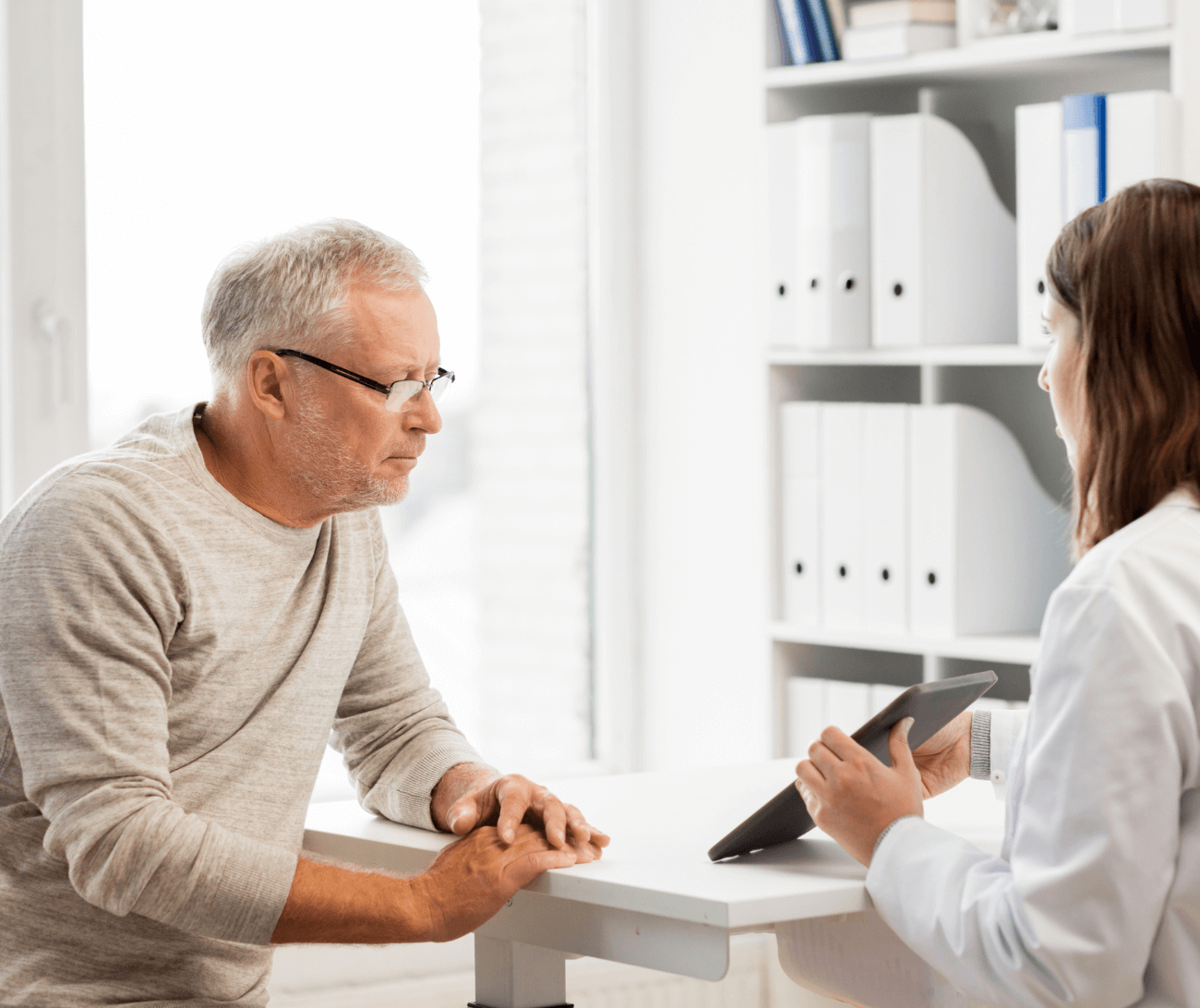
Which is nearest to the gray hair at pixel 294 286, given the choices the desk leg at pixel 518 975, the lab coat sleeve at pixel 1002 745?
the desk leg at pixel 518 975

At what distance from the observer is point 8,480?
2295 mm

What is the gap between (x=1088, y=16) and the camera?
7.06 ft

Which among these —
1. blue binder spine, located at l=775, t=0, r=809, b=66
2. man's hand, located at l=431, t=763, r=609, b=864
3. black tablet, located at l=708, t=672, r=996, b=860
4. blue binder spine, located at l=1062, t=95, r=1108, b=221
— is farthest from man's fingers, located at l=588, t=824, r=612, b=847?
blue binder spine, located at l=775, t=0, r=809, b=66

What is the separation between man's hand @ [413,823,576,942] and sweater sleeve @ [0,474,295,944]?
0.13m

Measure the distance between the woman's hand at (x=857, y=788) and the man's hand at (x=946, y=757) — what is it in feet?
0.90

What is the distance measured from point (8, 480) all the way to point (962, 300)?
145 centimetres

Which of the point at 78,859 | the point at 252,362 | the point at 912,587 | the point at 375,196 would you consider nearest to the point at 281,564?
the point at 252,362

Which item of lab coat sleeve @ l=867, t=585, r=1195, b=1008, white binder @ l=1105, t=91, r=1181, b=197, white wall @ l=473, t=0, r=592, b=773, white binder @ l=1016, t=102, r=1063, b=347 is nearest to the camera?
lab coat sleeve @ l=867, t=585, r=1195, b=1008

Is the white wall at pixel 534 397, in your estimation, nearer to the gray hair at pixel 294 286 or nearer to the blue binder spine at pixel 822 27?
the blue binder spine at pixel 822 27

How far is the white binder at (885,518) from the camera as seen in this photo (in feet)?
7.73

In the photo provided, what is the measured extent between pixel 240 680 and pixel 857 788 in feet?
1.97

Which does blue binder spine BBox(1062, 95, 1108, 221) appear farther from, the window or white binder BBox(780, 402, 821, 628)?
the window

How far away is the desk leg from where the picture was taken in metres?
1.48

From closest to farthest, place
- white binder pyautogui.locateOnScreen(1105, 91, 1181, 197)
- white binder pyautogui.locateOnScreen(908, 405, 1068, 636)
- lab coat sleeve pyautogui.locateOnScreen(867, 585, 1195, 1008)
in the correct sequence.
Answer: lab coat sleeve pyautogui.locateOnScreen(867, 585, 1195, 1008)
white binder pyautogui.locateOnScreen(1105, 91, 1181, 197)
white binder pyautogui.locateOnScreen(908, 405, 1068, 636)
